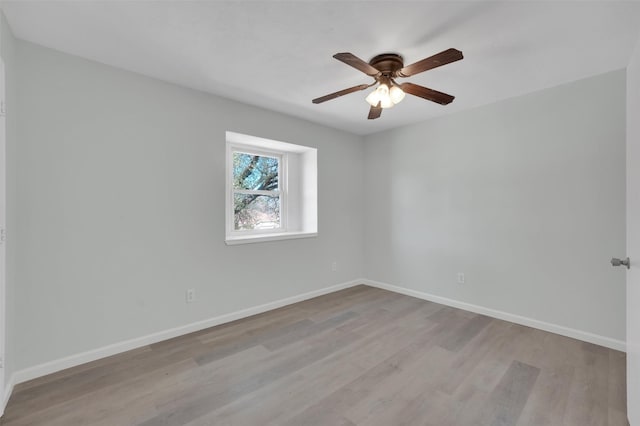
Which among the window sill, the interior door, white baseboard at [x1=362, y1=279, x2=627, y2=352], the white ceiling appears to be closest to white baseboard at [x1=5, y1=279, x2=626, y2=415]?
white baseboard at [x1=362, y1=279, x2=627, y2=352]

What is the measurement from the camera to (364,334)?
268 centimetres

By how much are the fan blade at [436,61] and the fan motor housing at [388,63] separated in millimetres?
152

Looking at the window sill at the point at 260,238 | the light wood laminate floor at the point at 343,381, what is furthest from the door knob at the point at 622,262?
the window sill at the point at 260,238

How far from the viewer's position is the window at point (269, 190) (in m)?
3.38

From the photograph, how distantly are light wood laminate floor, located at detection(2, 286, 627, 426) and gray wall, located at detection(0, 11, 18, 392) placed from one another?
1.14ft

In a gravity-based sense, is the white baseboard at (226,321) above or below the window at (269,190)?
below

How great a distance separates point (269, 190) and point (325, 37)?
7.31 feet

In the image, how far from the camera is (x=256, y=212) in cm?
365

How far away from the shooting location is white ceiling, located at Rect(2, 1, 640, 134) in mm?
1629

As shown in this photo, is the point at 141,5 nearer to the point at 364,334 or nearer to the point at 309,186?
the point at 309,186

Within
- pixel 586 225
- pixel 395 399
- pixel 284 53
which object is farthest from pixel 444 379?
pixel 284 53

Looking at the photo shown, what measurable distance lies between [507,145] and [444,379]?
2.43 m

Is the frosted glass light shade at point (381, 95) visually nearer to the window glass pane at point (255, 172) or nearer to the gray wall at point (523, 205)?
the gray wall at point (523, 205)

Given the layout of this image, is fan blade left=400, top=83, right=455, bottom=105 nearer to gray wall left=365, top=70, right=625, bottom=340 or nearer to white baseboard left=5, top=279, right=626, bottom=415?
gray wall left=365, top=70, right=625, bottom=340
